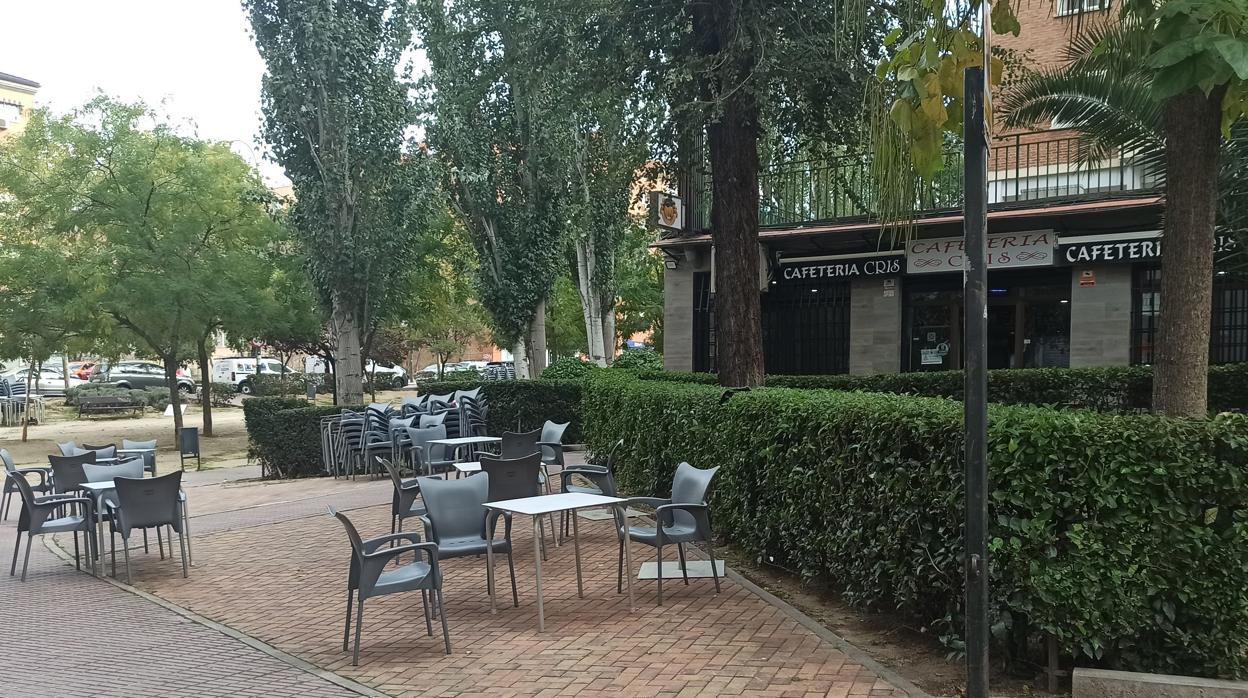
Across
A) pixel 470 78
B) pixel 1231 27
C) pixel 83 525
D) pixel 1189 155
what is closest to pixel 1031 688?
pixel 1231 27

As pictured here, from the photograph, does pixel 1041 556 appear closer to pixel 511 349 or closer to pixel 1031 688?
pixel 1031 688

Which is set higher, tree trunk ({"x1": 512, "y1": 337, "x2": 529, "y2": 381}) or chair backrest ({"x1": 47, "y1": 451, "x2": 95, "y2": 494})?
tree trunk ({"x1": 512, "y1": 337, "x2": 529, "y2": 381})

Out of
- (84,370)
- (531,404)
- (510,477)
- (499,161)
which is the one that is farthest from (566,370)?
Answer: (84,370)

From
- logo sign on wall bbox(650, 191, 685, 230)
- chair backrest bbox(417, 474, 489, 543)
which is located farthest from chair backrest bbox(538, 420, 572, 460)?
logo sign on wall bbox(650, 191, 685, 230)

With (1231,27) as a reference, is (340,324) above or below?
below

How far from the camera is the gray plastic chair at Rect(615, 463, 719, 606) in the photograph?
6.34 metres

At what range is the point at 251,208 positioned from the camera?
985 inches

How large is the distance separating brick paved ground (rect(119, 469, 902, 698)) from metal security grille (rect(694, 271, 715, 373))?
9451mm

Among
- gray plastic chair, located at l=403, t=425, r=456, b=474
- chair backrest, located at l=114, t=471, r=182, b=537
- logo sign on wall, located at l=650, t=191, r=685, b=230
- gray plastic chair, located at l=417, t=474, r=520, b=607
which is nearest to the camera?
A: gray plastic chair, located at l=417, t=474, r=520, b=607

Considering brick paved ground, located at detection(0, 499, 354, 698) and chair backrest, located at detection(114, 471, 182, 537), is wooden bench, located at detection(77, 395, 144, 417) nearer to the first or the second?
brick paved ground, located at detection(0, 499, 354, 698)

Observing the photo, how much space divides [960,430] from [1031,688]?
4.36 feet

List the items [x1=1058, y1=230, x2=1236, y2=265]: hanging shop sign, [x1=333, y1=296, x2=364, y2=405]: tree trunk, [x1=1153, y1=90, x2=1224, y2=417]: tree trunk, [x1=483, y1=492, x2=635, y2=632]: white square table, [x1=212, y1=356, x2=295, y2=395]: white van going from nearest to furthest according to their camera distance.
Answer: [x1=1153, y1=90, x2=1224, y2=417]: tree trunk → [x1=483, y1=492, x2=635, y2=632]: white square table → [x1=1058, y1=230, x2=1236, y2=265]: hanging shop sign → [x1=333, y1=296, x2=364, y2=405]: tree trunk → [x1=212, y1=356, x2=295, y2=395]: white van

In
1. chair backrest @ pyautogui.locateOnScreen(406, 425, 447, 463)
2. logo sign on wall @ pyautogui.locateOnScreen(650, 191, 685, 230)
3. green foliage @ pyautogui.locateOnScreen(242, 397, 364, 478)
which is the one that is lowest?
green foliage @ pyautogui.locateOnScreen(242, 397, 364, 478)

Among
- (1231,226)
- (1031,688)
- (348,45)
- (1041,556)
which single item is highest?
(348,45)
